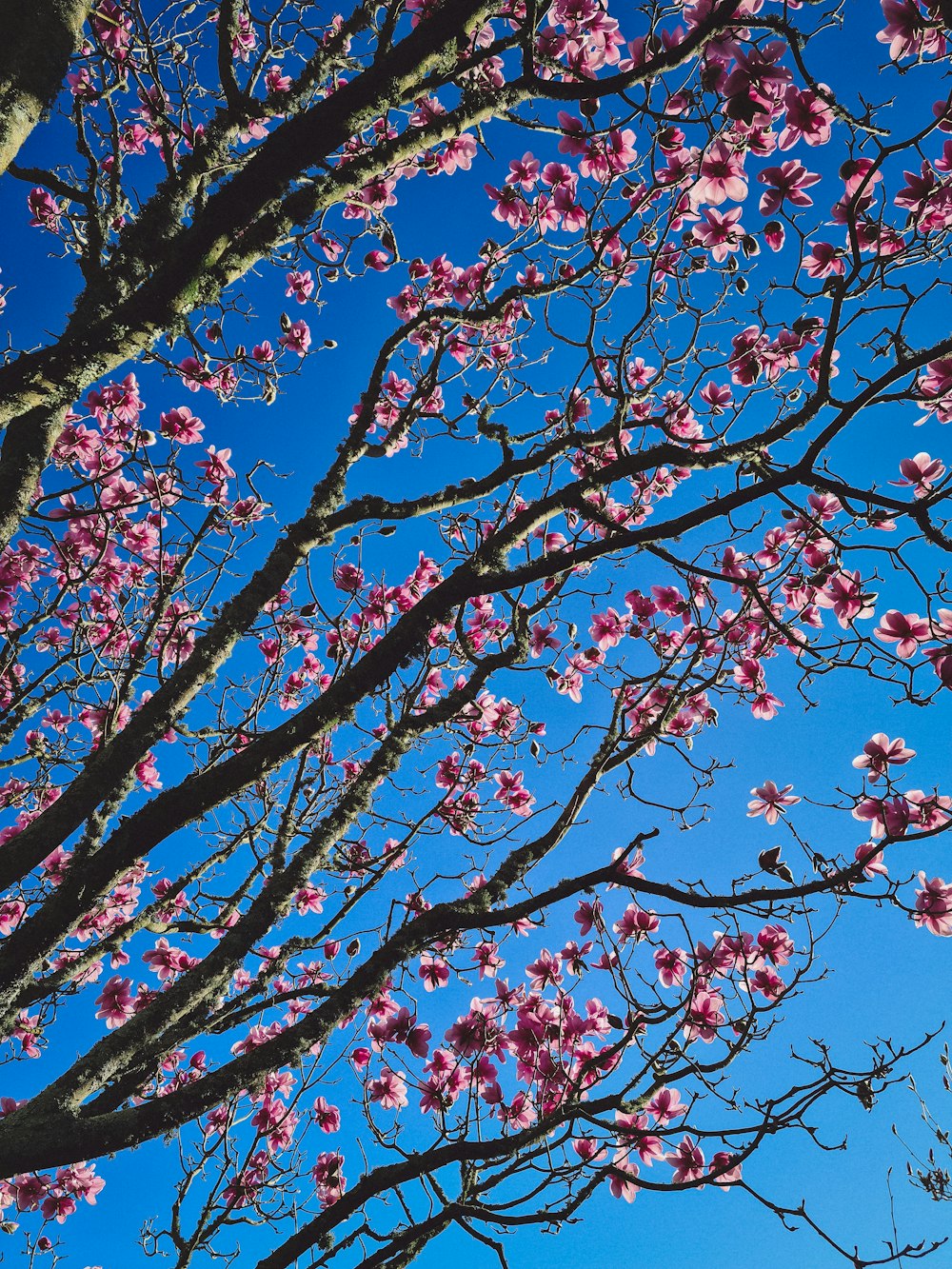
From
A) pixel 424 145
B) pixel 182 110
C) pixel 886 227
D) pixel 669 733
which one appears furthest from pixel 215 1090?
pixel 886 227

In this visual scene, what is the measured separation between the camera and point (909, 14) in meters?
2.45

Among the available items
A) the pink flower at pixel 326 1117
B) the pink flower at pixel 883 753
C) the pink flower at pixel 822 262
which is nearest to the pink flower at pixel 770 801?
the pink flower at pixel 883 753

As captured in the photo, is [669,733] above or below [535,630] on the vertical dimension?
below

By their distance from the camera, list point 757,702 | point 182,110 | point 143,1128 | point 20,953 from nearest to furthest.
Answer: point 143,1128
point 20,953
point 182,110
point 757,702

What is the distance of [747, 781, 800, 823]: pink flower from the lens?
3568 mm

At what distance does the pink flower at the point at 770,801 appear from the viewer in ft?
11.7

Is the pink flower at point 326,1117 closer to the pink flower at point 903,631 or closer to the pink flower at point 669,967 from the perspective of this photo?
the pink flower at point 669,967

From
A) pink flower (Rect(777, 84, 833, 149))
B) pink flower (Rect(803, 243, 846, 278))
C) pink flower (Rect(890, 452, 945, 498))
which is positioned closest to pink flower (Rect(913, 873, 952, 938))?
pink flower (Rect(890, 452, 945, 498))

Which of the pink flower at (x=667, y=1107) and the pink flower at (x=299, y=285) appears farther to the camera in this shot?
the pink flower at (x=299, y=285)

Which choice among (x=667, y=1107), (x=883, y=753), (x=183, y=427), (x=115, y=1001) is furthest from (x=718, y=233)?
(x=115, y=1001)

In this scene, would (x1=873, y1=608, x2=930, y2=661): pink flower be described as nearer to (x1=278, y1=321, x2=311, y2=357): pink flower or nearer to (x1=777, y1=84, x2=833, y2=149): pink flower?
(x1=777, y1=84, x2=833, y2=149): pink flower

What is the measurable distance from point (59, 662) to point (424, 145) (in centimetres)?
296

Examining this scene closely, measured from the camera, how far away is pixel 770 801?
3594 mm

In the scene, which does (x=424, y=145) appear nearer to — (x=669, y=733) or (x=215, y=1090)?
(x=669, y=733)
